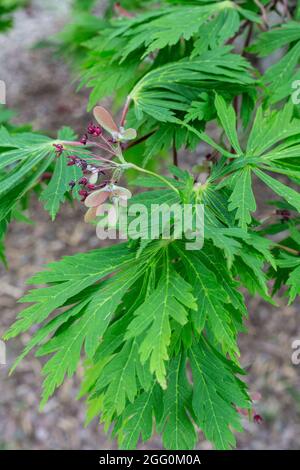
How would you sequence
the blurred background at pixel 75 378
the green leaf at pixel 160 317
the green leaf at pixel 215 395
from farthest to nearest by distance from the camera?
the blurred background at pixel 75 378 → the green leaf at pixel 215 395 → the green leaf at pixel 160 317

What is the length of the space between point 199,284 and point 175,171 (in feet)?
0.73

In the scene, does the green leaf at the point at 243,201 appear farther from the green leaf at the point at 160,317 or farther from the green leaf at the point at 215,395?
the green leaf at the point at 215,395

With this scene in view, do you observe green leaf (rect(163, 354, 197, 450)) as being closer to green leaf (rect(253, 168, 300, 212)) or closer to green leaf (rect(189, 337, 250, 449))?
green leaf (rect(189, 337, 250, 449))

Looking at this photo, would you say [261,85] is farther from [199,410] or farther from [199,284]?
[199,410]

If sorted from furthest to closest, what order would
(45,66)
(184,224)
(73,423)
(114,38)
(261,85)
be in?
(45,66), (73,423), (114,38), (261,85), (184,224)

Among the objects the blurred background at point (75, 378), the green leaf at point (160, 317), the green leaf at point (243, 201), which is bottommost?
the blurred background at point (75, 378)

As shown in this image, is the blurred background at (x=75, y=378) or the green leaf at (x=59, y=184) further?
the blurred background at (x=75, y=378)

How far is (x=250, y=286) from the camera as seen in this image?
83cm

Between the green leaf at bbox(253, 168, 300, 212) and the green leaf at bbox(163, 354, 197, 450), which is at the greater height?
the green leaf at bbox(253, 168, 300, 212)

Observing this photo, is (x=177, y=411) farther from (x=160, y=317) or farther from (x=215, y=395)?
(x=160, y=317)

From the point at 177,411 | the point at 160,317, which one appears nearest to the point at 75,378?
the point at 177,411

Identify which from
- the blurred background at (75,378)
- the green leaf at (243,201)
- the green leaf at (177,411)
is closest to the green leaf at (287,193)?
the green leaf at (243,201)

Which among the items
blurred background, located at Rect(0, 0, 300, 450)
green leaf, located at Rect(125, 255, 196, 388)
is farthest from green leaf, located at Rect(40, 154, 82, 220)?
blurred background, located at Rect(0, 0, 300, 450)

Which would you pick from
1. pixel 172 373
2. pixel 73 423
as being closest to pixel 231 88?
pixel 172 373
